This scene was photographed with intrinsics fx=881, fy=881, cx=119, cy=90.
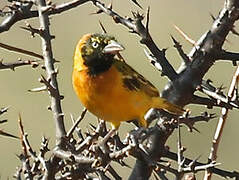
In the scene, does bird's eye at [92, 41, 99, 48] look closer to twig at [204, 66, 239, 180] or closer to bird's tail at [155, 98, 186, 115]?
bird's tail at [155, 98, 186, 115]

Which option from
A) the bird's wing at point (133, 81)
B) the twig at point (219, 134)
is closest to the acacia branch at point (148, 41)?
the twig at point (219, 134)

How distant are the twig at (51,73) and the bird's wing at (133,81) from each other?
1.38 m

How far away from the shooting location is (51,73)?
2947 millimetres

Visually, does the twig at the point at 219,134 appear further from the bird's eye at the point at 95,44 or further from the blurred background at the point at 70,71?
the blurred background at the point at 70,71

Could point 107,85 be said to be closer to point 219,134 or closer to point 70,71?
point 219,134

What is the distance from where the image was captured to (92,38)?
424 centimetres

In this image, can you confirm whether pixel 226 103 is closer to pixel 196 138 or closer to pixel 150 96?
pixel 150 96

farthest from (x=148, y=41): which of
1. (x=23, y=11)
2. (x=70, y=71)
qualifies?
(x=70, y=71)

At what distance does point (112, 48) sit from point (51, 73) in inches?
39.8

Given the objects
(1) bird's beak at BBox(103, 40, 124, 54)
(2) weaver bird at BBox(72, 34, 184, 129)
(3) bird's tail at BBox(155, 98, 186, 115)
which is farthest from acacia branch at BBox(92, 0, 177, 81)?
(2) weaver bird at BBox(72, 34, 184, 129)

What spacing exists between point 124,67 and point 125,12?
1172 cm

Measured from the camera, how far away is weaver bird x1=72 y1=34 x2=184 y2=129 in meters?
4.17

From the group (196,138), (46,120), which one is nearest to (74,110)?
(46,120)

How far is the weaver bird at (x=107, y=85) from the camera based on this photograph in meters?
4.17
